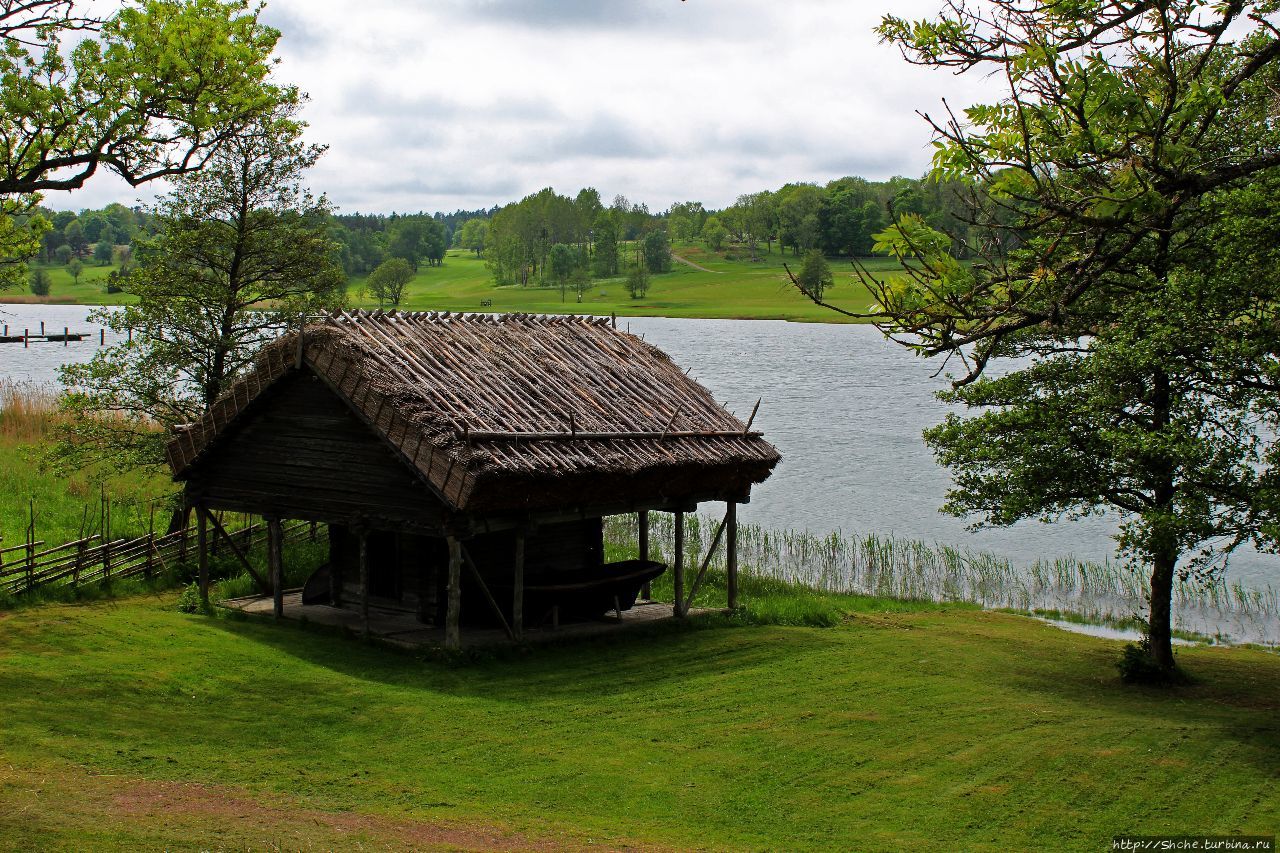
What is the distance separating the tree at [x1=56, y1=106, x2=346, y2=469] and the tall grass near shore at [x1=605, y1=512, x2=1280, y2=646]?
1064 cm

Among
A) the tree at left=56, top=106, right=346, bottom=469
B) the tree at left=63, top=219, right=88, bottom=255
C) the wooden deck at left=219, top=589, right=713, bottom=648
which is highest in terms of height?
the tree at left=63, top=219, right=88, bottom=255

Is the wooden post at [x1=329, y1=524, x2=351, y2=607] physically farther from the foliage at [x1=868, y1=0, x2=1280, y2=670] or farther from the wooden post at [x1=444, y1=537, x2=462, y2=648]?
the foliage at [x1=868, y1=0, x2=1280, y2=670]

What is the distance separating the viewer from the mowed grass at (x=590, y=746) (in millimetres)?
10039

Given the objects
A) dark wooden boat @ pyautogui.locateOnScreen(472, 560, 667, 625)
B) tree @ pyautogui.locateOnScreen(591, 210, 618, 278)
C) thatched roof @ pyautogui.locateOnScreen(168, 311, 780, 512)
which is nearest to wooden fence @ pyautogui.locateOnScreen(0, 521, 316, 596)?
thatched roof @ pyautogui.locateOnScreen(168, 311, 780, 512)

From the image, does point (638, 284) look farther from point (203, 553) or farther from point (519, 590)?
point (519, 590)

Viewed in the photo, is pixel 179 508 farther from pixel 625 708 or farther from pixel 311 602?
pixel 625 708

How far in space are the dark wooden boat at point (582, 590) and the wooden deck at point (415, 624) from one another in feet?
0.83

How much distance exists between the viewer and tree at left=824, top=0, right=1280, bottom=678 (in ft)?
21.2

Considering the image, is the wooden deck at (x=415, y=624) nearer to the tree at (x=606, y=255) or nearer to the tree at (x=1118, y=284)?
the tree at (x=1118, y=284)

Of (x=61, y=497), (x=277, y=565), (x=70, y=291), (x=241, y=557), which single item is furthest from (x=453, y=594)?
(x=70, y=291)

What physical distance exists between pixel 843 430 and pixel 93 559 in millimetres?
34417

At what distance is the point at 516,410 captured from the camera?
1819 cm

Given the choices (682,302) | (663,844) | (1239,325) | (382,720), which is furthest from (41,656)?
(682,302)

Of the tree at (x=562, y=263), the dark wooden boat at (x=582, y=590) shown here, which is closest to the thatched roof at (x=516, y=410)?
the dark wooden boat at (x=582, y=590)
